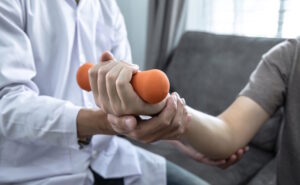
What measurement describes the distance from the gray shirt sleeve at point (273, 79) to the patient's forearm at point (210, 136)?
0.40ft

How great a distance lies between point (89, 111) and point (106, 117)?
59 millimetres

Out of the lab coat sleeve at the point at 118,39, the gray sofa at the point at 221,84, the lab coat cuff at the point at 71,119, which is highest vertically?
the lab coat sleeve at the point at 118,39

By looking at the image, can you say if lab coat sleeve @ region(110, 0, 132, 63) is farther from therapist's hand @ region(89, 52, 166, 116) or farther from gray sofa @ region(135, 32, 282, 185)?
gray sofa @ region(135, 32, 282, 185)

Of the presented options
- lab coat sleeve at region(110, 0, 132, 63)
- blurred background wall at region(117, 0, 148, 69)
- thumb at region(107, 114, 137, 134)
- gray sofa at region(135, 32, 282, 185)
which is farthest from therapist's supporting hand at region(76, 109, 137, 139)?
blurred background wall at region(117, 0, 148, 69)

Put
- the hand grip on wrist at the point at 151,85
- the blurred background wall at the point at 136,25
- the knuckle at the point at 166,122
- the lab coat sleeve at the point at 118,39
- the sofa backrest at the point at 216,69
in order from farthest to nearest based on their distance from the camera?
the blurred background wall at the point at 136,25 < the sofa backrest at the point at 216,69 < the lab coat sleeve at the point at 118,39 < the knuckle at the point at 166,122 < the hand grip on wrist at the point at 151,85

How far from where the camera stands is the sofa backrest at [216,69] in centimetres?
143

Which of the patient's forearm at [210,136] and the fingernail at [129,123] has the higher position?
the fingernail at [129,123]

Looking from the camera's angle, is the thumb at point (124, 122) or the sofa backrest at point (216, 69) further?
the sofa backrest at point (216, 69)

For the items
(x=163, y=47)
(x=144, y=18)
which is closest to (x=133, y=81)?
(x=163, y=47)

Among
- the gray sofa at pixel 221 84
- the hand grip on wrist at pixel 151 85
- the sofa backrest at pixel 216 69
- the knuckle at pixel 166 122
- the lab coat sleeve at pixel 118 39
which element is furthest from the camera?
the sofa backrest at pixel 216 69

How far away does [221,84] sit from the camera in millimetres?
1547

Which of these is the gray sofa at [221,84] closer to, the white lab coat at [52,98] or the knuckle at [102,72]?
the white lab coat at [52,98]

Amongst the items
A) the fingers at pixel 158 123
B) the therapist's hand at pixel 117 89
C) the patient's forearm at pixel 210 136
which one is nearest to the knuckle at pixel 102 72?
the therapist's hand at pixel 117 89

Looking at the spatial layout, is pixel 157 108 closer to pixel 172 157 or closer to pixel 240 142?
pixel 240 142
